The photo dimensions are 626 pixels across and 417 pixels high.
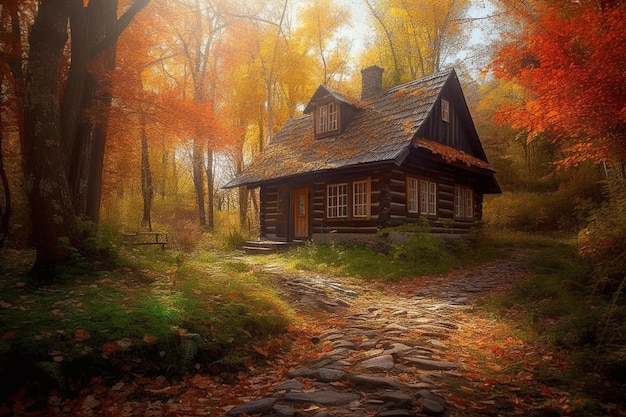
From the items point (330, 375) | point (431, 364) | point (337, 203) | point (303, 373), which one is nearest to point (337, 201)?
point (337, 203)

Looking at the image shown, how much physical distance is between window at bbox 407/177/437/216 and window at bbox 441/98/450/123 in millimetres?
2629

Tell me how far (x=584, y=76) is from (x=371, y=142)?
21.1 ft

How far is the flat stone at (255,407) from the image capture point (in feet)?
10.8

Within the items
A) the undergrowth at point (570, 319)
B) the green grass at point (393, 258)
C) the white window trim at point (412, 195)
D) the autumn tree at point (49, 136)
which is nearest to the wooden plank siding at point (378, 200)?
the white window trim at point (412, 195)

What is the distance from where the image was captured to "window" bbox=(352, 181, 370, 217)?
13.9 meters

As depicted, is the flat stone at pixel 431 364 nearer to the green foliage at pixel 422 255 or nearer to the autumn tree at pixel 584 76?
the green foliage at pixel 422 255

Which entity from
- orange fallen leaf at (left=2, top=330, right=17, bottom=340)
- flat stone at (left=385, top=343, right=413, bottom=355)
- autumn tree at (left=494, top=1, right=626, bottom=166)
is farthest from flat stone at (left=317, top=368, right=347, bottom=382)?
autumn tree at (left=494, top=1, right=626, bottom=166)

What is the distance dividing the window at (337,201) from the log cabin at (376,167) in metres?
0.04

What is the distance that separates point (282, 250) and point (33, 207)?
10342 millimetres

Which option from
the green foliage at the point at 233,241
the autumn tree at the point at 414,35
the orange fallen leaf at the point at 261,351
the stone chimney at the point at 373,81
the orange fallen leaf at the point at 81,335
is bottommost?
the orange fallen leaf at the point at 261,351

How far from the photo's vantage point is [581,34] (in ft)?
31.2

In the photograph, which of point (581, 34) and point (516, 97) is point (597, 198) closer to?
point (516, 97)

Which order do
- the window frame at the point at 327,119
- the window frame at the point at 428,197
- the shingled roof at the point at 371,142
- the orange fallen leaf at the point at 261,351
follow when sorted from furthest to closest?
1. the window frame at the point at 327,119
2. the window frame at the point at 428,197
3. the shingled roof at the point at 371,142
4. the orange fallen leaf at the point at 261,351

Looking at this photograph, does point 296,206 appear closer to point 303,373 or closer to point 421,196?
point 421,196
